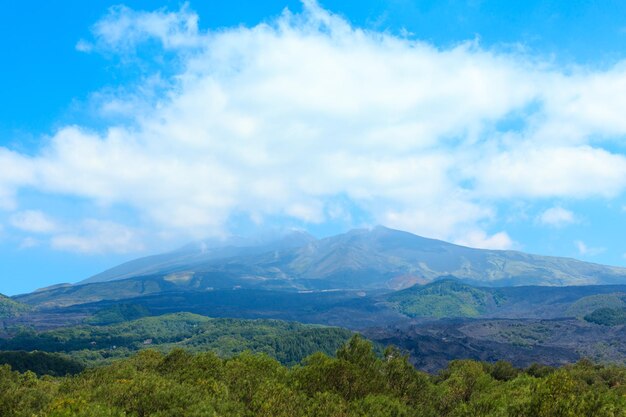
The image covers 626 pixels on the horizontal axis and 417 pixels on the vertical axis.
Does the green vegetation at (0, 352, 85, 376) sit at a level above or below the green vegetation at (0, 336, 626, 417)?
below

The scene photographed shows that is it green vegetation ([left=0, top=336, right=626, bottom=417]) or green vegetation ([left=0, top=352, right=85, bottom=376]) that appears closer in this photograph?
green vegetation ([left=0, top=336, right=626, bottom=417])

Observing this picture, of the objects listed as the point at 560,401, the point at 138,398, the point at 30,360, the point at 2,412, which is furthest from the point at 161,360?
the point at 30,360

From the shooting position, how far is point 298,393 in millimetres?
44875

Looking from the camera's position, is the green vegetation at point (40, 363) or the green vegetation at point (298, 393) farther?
the green vegetation at point (40, 363)

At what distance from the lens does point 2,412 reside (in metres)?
44.1

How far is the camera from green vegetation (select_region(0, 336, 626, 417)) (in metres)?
33.4

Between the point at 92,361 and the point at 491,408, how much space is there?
170885mm

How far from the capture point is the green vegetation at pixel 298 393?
33.4 meters

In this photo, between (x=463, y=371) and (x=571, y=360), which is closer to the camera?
(x=463, y=371)

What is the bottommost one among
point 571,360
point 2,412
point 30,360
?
point 571,360

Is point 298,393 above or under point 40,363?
above

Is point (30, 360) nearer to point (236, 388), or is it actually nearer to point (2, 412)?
point (2, 412)

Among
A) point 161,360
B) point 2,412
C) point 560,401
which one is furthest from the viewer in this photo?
point 161,360

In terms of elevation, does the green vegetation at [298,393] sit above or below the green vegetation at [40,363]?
above
